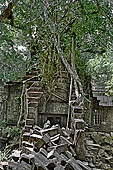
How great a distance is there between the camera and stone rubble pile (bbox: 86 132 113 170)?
5297mm

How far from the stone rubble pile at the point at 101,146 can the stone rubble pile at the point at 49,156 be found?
73.5 inches

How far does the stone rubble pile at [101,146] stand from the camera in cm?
530

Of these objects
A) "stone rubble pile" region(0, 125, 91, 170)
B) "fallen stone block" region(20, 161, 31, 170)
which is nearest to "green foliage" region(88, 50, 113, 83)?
"stone rubble pile" region(0, 125, 91, 170)

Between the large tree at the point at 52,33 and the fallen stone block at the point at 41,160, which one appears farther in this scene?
the large tree at the point at 52,33

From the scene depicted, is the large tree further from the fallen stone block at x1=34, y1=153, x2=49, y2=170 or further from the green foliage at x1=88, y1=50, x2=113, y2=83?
the fallen stone block at x1=34, y1=153, x2=49, y2=170

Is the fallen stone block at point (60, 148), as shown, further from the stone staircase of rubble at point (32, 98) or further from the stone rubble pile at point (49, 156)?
the stone staircase of rubble at point (32, 98)

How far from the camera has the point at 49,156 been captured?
276cm

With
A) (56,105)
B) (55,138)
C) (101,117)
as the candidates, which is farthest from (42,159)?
(101,117)

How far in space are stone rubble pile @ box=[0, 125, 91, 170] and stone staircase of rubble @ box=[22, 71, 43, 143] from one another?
88 centimetres

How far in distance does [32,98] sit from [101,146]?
236cm

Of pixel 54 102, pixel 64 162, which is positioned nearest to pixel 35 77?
pixel 54 102

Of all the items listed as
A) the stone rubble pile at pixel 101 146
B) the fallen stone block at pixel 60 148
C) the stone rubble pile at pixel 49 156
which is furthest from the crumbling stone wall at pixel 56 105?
the fallen stone block at pixel 60 148

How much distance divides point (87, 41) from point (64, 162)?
13.0ft

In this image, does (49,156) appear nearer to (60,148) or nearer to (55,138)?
(60,148)
